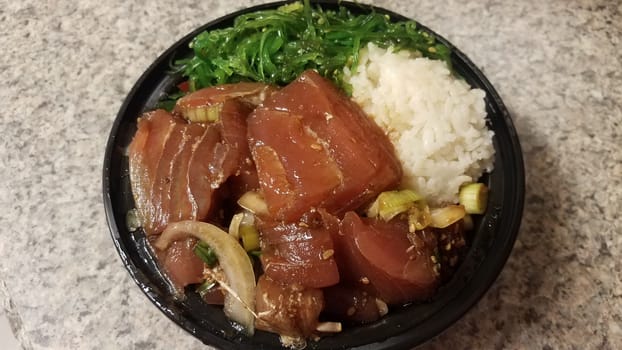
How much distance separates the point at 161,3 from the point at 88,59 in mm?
467

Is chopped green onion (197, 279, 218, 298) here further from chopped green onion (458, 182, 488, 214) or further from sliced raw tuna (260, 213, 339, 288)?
chopped green onion (458, 182, 488, 214)

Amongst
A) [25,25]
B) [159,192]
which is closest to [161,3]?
[25,25]

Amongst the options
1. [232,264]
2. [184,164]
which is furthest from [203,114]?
[232,264]

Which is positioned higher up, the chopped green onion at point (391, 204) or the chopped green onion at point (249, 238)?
the chopped green onion at point (391, 204)

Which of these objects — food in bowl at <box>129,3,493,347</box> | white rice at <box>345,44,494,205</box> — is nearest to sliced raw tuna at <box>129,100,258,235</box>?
food in bowl at <box>129,3,493,347</box>

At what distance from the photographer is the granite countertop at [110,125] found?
197 centimetres

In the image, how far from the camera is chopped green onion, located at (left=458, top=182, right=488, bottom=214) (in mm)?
1710

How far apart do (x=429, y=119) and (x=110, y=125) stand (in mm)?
1402

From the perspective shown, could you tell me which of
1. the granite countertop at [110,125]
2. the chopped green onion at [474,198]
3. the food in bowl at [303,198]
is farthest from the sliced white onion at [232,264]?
the chopped green onion at [474,198]

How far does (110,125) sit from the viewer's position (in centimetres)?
240

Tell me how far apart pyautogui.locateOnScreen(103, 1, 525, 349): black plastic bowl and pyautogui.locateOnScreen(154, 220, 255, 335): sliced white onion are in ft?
0.15

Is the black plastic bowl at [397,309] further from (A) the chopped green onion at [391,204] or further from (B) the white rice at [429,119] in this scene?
(A) the chopped green onion at [391,204]

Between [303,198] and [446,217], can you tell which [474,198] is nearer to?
[446,217]

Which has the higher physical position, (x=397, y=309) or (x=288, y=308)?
(x=288, y=308)
